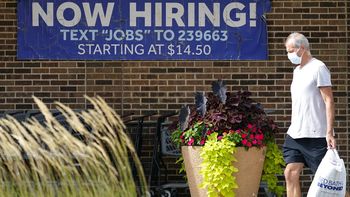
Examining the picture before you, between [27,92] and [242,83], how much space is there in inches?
96.8

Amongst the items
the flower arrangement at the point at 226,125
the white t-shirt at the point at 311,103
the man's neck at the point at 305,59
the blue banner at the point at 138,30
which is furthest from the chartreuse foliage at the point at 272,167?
the blue banner at the point at 138,30

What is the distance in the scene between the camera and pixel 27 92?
35.0 feet

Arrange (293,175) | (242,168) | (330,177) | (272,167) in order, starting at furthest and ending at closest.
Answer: (272,167), (242,168), (293,175), (330,177)

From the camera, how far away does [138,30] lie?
10633 millimetres

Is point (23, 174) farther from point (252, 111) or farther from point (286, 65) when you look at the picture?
point (286, 65)

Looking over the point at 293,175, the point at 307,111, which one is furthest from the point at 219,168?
the point at 307,111

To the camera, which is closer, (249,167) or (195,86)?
(249,167)

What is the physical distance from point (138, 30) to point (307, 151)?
3.07m

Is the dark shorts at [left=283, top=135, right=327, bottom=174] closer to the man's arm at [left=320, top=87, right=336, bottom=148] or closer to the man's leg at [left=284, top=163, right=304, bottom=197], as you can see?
the man's leg at [left=284, top=163, right=304, bottom=197]

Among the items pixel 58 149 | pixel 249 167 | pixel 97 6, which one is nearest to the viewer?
pixel 58 149

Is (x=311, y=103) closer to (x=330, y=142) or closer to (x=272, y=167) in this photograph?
(x=330, y=142)

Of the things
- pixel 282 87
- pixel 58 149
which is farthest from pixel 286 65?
pixel 58 149

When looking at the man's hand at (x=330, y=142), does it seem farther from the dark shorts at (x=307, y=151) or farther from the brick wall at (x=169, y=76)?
the brick wall at (x=169, y=76)

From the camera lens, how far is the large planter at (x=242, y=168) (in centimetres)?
895
